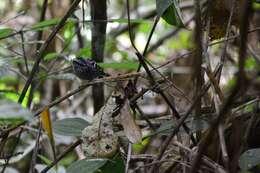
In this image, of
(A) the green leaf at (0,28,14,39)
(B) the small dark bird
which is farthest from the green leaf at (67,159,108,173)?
(A) the green leaf at (0,28,14,39)

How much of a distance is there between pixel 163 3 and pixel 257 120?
347 mm

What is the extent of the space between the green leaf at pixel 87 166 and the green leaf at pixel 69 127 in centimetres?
12

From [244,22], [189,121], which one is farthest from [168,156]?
[244,22]

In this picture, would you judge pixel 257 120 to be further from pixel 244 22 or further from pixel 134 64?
pixel 244 22

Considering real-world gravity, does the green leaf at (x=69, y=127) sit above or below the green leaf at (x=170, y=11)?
below

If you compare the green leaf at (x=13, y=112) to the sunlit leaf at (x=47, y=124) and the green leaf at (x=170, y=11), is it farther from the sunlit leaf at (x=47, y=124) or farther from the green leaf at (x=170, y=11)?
the green leaf at (x=170, y=11)

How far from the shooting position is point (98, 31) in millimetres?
1219

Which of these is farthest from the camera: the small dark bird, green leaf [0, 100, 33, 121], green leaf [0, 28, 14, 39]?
green leaf [0, 28, 14, 39]

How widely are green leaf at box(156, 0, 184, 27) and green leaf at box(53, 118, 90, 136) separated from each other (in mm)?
276

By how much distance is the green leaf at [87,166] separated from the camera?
2.76 ft

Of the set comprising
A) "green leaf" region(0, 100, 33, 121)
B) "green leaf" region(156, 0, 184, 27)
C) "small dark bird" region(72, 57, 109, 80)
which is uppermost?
"green leaf" region(156, 0, 184, 27)

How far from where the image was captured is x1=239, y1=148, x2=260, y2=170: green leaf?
836 mm

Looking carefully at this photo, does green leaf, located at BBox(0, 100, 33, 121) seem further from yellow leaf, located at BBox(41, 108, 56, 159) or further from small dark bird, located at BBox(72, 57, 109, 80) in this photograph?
small dark bird, located at BBox(72, 57, 109, 80)

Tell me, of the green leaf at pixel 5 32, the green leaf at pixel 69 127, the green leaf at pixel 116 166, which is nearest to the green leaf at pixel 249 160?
the green leaf at pixel 116 166
